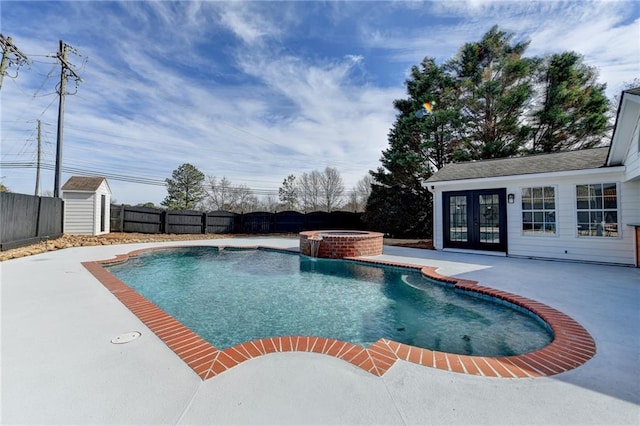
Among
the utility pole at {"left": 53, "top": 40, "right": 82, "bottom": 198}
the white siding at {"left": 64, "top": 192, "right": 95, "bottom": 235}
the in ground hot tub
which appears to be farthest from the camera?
the white siding at {"left": 64, "top": 192, "right": 95, "bottom": 235}

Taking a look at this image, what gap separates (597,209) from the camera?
718 centimetres

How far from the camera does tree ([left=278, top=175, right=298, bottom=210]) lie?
102ft

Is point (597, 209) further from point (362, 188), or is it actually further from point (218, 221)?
point (362, 188)

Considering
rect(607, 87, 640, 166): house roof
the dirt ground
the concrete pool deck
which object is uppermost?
rect(607, 87, 640, 166): house roof

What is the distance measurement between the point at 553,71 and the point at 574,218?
12475 millimetres

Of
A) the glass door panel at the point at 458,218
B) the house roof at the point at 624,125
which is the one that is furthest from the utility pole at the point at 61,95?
the house roof at the point at 624,125

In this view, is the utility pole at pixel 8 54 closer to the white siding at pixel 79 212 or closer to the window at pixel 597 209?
the white siding at pixel 79 212

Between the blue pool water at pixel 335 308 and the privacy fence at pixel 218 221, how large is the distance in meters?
8.94

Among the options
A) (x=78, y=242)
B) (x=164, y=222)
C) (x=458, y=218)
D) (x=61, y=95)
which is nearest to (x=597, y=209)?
(x=458, y=218)

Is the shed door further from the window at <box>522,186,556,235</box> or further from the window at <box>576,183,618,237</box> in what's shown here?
the window at <box>576,183,618,237</box>

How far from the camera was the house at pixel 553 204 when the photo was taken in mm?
6672

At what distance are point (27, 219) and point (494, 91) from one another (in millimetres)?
21711

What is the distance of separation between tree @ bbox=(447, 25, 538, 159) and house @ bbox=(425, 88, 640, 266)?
6.69m

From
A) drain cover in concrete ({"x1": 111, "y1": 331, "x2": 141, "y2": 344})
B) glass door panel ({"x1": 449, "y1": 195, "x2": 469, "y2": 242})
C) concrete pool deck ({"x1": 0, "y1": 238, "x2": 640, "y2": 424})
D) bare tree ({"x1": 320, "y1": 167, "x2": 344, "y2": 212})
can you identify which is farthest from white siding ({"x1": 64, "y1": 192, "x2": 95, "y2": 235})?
bare tree ({"x1": 320, "y1": 167, "x2": 344, "y2": 212})
